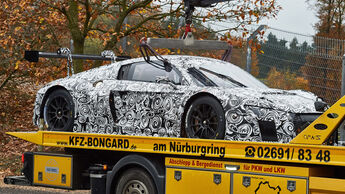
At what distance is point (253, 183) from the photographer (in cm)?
732

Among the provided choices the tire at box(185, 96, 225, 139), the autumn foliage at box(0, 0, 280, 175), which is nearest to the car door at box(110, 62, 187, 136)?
the tire at box(185, 96, 225, 139)

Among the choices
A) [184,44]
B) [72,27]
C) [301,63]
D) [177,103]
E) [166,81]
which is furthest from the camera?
[72,27]

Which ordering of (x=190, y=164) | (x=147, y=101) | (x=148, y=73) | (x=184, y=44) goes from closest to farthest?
(x=190, y=164) < (x=147, y=101) < (x=148, y=73) < (x=184, y=44)

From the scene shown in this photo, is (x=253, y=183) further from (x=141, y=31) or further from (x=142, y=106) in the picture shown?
(x=141, y=31)

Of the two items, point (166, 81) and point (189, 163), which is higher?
point (166, 81)

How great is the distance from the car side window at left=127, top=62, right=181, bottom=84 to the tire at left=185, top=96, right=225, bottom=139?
0.66 m

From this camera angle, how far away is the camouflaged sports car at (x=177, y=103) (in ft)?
24.9

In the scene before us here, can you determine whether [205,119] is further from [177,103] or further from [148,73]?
[148,73]

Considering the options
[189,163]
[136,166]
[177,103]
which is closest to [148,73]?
[177,103]

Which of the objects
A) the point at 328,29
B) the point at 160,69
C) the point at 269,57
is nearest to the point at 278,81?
the point at 269,57

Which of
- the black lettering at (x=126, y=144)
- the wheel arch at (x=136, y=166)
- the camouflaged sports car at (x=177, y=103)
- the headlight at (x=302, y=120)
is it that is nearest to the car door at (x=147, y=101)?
the camouflaged sports car at (x=177, y=103)

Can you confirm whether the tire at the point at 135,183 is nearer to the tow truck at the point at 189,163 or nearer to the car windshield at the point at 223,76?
the tow truck at the point at 189,163

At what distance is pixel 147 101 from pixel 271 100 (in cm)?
187

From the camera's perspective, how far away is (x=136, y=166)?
8.62 metres
